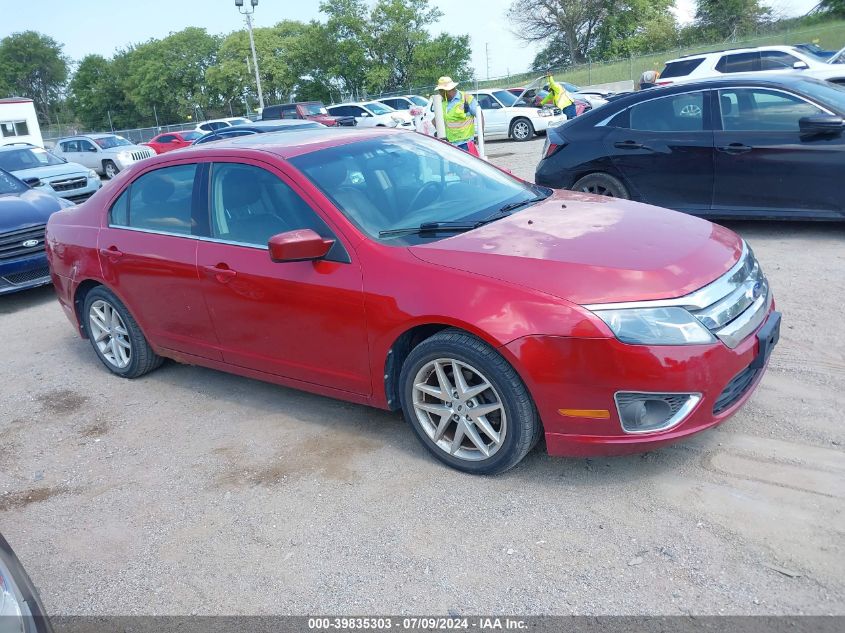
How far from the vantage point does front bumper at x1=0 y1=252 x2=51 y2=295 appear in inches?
314

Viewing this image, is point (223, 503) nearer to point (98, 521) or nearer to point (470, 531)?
point (98, 521)

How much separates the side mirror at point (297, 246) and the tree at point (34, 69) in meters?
95.0

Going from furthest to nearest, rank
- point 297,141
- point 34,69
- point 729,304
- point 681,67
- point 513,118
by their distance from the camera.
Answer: point 34,69, point 513,118, point 681,67, point 297,141, point 729,304

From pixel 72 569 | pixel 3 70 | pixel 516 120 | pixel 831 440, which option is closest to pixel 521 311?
pixel 831 440

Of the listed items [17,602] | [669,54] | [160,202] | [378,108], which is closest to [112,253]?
[160,202]

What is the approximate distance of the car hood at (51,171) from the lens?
50.9 ft

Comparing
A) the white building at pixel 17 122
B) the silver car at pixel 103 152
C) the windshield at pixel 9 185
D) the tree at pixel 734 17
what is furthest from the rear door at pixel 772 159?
the tree at pixel 734 17

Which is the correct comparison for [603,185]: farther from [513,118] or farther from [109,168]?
[109,168]

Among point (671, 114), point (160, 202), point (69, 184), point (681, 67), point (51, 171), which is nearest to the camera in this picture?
point (160, 202)

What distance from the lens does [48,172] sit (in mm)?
15797

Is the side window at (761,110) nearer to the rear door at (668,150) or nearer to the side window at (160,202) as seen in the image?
the rear door at (668,150)

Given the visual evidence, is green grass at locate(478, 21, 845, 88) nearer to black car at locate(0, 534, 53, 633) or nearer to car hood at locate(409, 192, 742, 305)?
car hood at locate(409, 192, 742, 305)

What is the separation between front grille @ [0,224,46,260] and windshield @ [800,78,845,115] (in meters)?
7.85

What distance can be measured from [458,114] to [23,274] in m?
5.49
